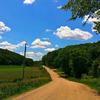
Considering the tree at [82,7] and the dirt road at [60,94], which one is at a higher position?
the tree at [82,7]

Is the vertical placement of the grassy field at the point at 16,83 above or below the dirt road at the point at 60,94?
above

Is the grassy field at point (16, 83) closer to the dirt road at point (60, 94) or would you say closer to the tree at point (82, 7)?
the dirt road at point (60, 94)

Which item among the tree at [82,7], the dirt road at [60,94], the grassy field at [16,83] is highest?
the tree at [82,7]

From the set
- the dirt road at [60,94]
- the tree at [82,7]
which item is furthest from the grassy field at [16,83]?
the tree at [82,7]

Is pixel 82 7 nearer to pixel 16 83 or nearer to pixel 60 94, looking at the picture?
pixel 60 94

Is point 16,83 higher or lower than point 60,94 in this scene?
higher

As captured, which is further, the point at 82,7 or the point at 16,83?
the point at 16,83

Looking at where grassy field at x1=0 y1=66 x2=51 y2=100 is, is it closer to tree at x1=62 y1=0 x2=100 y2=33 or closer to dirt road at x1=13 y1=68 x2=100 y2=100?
dirt road at x1=13 y1=68 x2=100 y2=100

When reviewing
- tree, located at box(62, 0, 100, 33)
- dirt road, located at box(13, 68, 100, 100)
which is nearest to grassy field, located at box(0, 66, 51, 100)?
dirt road, located at box(13, 68, 100, 100)

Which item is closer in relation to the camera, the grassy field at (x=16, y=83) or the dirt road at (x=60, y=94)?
the dirt road at (x=60, y=94)

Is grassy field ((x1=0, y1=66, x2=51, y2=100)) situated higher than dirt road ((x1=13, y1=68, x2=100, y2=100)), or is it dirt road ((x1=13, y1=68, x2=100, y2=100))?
grassy field ((x1=0, y1=66, x2=51, y2=100))

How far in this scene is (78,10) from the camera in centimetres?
3084

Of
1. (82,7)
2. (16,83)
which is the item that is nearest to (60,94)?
(82,7)

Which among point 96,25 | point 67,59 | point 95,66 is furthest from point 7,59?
point 96,25
